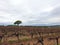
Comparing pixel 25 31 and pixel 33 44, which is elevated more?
pixel 25 31

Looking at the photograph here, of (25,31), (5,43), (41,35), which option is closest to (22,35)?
(25,31)

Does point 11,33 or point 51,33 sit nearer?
point 11,33

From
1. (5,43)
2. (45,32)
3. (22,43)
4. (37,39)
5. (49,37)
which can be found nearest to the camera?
(5,43)

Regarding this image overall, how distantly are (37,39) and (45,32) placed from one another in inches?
119

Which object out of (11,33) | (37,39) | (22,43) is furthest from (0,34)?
(37,39)

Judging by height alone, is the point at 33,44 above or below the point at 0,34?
below

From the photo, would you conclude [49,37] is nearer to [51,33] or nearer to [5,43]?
[51,33]

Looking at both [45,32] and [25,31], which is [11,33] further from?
[45,32]

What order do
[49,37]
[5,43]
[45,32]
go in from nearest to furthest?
1. [5,43]
2. [49,37]
3. [45,32]

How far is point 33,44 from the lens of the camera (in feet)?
53.6

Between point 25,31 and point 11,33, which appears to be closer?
point 11,33

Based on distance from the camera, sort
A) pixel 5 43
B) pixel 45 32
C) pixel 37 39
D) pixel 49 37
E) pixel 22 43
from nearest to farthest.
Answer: pixel 5 43, pixel 22 43, pixel 37 39, pixel 49 37, pixel 45 32

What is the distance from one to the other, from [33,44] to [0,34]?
11.6 feet

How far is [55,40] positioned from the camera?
735 inches
